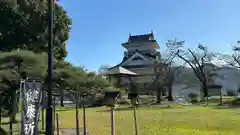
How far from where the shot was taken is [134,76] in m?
46.0

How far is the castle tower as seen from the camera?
46.9 meters

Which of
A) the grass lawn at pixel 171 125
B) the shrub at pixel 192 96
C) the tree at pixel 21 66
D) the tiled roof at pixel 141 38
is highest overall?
the tiled roof at pixel 141 38

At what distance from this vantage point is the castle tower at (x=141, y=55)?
46938 mm

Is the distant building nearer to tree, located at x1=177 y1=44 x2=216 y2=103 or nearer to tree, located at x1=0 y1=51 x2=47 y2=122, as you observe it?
tree, located at x1=177 y1=44 x2=216 y2=103

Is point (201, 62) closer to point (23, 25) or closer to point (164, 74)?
point (164, 74)

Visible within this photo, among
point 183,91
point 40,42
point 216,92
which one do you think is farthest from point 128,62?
point 40,42

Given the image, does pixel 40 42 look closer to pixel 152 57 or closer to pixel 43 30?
pixel 43 30

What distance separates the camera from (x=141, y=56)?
169 ft

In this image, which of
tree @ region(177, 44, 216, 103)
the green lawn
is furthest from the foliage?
the green lawn

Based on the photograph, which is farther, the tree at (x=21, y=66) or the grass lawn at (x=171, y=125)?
the grass lawn at (x=171, y=125)

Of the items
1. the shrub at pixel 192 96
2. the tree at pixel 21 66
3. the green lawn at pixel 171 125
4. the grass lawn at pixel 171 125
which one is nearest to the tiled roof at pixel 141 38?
the shrub at pixel 192 96

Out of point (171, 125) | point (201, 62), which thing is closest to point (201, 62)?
point (201, 62)

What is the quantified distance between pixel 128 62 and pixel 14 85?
4093cm

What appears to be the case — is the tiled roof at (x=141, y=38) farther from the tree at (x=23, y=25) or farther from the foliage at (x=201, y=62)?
the tree at (x=23, y=25)
